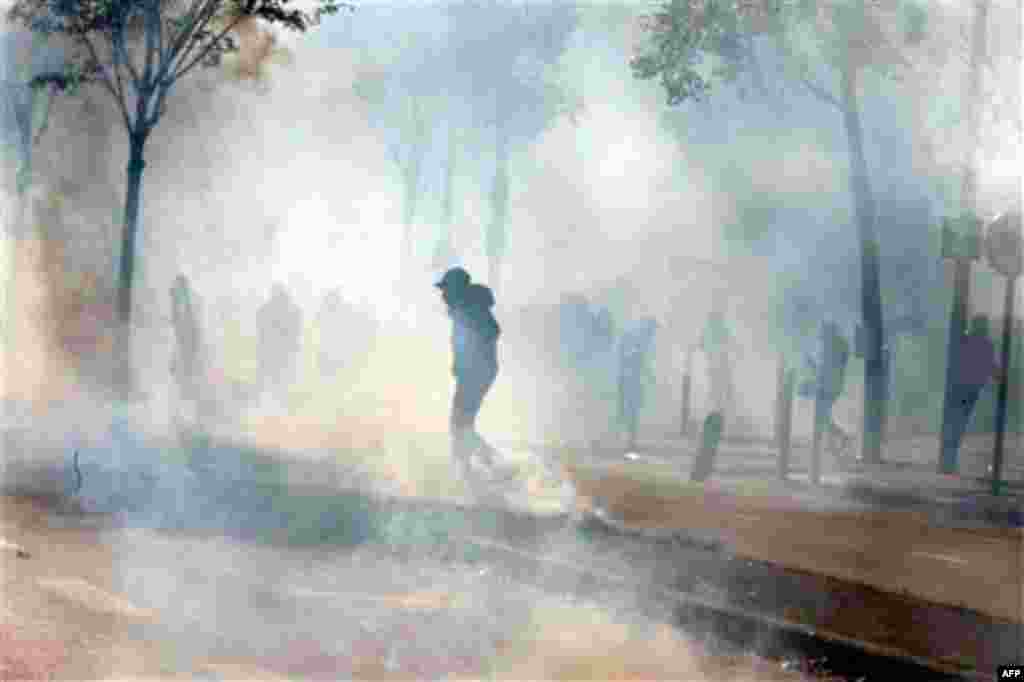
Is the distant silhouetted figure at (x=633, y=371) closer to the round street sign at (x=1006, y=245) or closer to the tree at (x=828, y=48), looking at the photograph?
the tree at (x=828, y=48)

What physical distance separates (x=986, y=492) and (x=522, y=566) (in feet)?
23.2

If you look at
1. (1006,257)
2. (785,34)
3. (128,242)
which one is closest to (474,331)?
(1006,257)

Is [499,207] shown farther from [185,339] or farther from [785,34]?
[785,34]

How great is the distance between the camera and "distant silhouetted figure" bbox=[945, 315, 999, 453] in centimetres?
1722

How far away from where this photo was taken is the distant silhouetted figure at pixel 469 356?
1355 cm

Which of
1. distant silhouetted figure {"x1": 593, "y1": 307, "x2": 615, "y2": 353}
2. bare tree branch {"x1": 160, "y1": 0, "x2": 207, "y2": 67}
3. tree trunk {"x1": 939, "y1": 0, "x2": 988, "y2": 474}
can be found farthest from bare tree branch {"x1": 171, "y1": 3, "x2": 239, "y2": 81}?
tree trunk {"x1": 939, "y1": 0, "x2": 988, "y2": 474}

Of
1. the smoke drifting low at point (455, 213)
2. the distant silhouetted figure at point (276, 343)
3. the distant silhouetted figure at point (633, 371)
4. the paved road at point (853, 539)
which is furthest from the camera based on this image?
Result: the smoke drifting low at point (455, 213)

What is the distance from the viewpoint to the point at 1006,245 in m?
14.6

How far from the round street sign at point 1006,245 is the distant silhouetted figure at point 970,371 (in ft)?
8.32

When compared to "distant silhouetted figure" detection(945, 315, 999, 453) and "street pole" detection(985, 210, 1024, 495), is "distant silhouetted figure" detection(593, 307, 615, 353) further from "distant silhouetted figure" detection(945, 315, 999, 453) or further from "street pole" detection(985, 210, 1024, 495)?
"street pole" detection(985, 210, 1024, 495)

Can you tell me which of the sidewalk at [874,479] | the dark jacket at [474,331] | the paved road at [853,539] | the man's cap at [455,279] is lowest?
the paved road at [853,539]

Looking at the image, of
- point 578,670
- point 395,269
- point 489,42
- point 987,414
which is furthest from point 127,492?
point 395,269

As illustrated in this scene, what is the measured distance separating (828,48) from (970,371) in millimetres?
4209

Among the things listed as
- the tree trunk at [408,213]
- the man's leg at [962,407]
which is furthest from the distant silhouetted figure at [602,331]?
the tree trunk at [408,213]
